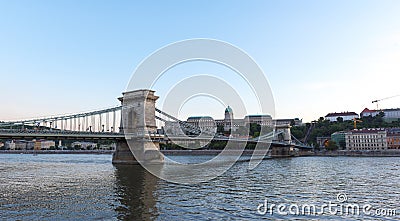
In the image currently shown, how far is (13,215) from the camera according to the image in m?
12.2

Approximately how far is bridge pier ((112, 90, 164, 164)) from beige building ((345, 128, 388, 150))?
68.2 metres

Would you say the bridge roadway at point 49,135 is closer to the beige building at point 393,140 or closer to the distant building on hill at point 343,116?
the beige building at point 393,140

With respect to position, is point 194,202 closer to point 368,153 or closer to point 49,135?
point 49,135

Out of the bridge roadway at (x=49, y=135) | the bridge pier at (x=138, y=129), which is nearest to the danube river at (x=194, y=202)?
the bridge roadway at (x=49, y=135)

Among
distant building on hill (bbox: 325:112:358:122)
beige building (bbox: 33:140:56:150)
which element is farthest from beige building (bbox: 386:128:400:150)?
beige building (bbox: 33:140:56:150)

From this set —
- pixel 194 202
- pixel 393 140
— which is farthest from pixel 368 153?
pixel 194 202

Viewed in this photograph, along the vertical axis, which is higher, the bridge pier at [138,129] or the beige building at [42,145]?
the bridge pier at [138,129]

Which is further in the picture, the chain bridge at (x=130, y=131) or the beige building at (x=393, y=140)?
the beige building at (x=393, y=140)

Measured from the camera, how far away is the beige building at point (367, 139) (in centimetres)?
8919

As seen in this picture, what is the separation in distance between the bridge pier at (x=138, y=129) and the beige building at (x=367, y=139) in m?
68.2

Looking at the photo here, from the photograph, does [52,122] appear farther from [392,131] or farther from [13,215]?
[392,131]

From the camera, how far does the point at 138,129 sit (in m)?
44.3

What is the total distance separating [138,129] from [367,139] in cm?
7165

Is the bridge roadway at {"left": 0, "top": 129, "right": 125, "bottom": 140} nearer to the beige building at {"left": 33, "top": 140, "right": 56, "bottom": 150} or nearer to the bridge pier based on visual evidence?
the bridge pier
